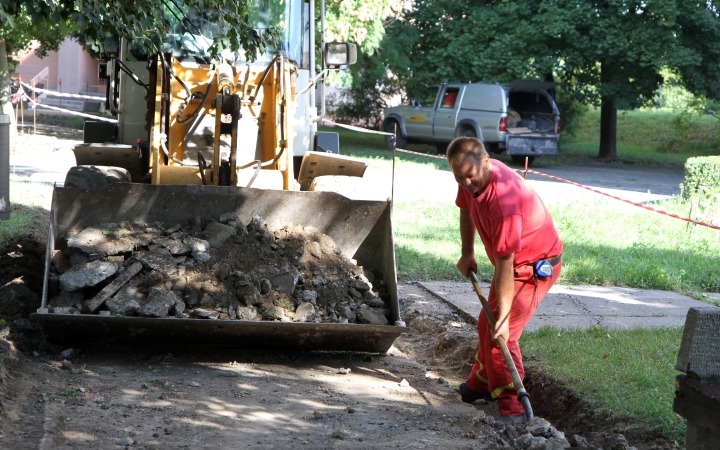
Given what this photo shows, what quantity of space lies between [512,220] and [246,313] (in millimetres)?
2060

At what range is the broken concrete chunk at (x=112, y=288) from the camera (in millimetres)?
5438

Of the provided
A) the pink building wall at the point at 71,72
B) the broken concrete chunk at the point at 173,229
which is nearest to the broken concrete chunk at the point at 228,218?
the broken concrete chunk at the point at 173,229

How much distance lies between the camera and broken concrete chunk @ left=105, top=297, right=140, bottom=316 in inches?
212

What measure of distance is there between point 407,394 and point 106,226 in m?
2.61

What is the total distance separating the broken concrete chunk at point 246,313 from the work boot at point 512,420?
71.6 inches

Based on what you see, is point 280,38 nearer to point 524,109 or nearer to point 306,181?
point 306,181

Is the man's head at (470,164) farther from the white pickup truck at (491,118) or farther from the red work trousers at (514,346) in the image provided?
the white pickup truck at (491,118)

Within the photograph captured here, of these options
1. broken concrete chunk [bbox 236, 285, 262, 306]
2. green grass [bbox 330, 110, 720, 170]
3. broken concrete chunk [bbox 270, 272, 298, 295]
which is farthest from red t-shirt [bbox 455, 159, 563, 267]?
green grass [bbox 330, 110, 720, 170]

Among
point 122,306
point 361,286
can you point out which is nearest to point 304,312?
point 361,286

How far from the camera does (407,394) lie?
17.3 feet

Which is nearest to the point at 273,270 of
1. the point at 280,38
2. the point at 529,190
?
the point at 529,190

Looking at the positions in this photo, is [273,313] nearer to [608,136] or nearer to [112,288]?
[112,288]

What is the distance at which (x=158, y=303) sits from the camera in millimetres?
5371

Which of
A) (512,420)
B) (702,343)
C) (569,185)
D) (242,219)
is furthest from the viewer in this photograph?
(569,185)
